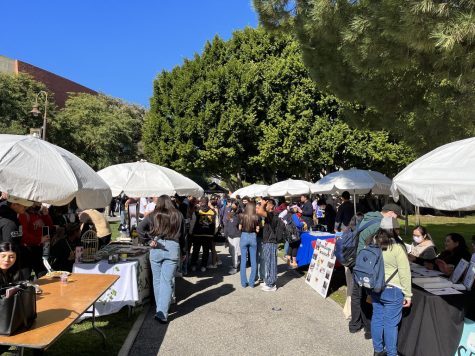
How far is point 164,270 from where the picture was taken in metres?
6.27

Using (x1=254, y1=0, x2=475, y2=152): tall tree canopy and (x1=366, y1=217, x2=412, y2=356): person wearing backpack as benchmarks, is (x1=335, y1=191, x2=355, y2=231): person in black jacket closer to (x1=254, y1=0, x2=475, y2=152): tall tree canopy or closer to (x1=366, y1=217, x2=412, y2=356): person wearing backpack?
(x1=254, y1=0, x2=475, y2=152): tall tree canopy

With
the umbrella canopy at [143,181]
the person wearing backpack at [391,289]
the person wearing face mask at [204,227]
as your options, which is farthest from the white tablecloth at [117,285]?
the person wearing face mask at [204,227]

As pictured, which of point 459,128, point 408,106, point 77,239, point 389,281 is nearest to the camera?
point 389,281

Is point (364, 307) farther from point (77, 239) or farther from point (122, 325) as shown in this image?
point (77, 239)

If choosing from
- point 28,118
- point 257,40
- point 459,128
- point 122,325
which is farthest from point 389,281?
point 28,118

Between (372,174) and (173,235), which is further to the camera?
(372,174)

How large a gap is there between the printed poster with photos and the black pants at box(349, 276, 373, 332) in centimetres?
172

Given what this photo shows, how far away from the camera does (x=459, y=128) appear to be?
7750mm

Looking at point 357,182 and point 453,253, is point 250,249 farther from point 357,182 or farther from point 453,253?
point 357,182

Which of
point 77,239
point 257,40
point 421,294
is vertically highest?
point 257,40

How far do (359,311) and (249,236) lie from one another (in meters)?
3.14

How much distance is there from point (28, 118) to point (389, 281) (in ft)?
104

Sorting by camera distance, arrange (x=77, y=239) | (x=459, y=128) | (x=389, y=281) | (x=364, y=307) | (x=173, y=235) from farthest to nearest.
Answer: (x=459, y=128) < (x=77, y=239) < (x=173, y=235) < (x=364, y=307) < (x=389, y=281)

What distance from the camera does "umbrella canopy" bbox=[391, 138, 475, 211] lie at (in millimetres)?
3754
